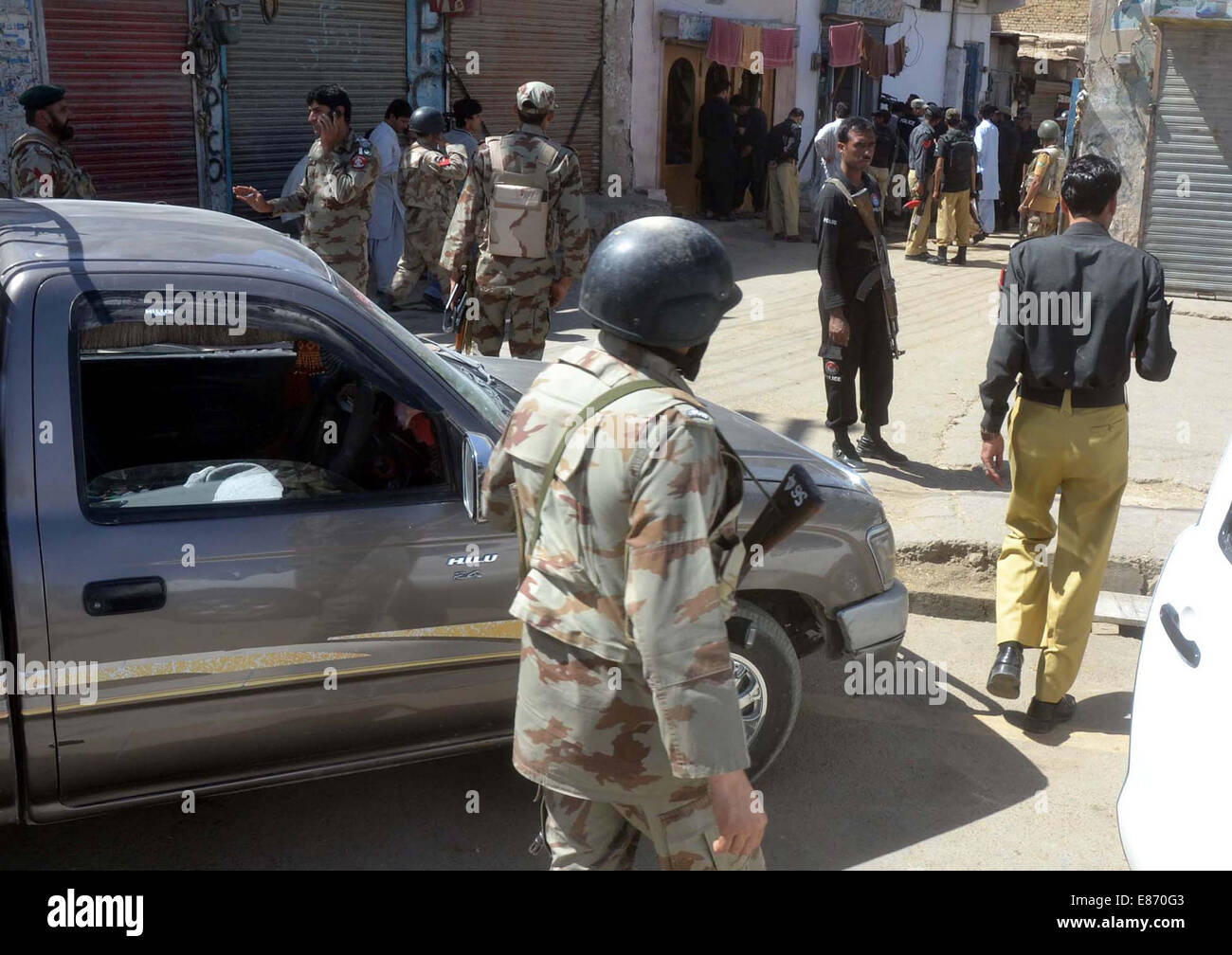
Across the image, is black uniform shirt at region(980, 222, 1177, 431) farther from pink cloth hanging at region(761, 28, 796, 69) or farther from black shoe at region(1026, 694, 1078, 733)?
pink cloth hanging at region(761, 28, 796, 69)

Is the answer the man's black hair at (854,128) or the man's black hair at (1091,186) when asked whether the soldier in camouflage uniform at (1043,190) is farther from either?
the man's black hair at (1091,186)

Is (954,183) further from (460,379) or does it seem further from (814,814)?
(460,379)

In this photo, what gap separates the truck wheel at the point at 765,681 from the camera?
373cm

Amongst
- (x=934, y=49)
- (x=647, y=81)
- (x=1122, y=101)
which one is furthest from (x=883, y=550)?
(x=934, y=49)

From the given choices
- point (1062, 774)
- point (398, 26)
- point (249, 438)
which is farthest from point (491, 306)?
point (398, 26)

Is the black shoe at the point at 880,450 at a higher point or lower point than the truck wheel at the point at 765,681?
lower

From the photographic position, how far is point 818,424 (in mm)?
8117

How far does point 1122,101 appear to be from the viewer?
506 inches

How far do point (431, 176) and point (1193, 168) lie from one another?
7623mm

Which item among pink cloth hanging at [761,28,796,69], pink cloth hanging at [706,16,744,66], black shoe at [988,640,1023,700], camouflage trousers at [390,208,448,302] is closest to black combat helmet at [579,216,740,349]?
black shoe at [988,640,1023,700]

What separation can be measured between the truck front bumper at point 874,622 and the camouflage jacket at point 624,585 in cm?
163

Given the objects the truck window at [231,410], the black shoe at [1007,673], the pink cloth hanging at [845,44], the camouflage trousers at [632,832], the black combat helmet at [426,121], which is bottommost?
the black shoe at [1007,673]

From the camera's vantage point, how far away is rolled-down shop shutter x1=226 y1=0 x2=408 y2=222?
1151 centimetres

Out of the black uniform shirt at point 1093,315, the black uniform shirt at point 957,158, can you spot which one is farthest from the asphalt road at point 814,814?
the black uniform shirt at point 957,158
